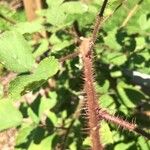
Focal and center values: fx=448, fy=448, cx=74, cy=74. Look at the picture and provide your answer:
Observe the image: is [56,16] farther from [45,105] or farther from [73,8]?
[45,105]

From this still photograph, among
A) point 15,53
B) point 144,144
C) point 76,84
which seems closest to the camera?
point 15,53

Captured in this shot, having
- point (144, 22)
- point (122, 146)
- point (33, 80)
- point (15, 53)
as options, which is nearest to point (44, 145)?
point (122, 146)

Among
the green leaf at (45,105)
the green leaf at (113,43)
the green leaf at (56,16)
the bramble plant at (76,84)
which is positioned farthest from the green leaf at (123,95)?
the green leaf at (56,16)

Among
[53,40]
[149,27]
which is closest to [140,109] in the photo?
[149,27]

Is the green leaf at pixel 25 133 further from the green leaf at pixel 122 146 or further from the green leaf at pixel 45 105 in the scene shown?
the green leaf at pixel 122 146

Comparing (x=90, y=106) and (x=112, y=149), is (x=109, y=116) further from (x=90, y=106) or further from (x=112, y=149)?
(x=112, y=149)

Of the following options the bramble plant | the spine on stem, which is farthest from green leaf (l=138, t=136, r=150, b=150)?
the spine on stem

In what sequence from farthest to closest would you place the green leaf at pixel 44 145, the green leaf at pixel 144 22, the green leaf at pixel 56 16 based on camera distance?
the green leaf at pixel 144 22, the green leaf at pixel 44 145, the green leaf at pixel 56 16
